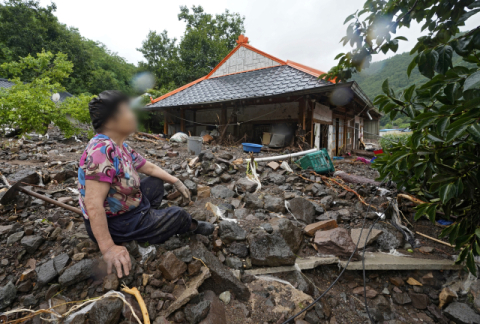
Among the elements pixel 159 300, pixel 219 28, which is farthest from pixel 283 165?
pixel 219 28

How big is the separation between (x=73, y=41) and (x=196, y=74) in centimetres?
1315

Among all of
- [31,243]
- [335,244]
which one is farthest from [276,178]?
[31,243]

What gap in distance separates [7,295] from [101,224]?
2.71ft

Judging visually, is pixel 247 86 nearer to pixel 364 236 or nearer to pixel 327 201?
pixel 327 201

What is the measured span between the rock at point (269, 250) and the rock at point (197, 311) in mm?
716

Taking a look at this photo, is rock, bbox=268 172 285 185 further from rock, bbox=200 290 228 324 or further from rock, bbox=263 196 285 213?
rock, bbox=200 290 228 324

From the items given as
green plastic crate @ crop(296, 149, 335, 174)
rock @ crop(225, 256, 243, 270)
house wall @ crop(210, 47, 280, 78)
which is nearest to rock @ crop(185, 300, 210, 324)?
rock @ crop(225, 256, 243, 270)

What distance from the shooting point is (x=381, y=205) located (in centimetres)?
333

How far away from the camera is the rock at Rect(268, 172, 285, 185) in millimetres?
4125

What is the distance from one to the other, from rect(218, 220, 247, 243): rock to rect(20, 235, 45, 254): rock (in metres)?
1.61

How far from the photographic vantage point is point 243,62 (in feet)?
32.1

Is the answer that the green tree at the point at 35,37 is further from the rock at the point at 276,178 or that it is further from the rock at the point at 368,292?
the rock at the point at 368,292

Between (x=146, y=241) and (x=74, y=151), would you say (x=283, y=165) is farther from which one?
(x=74, y=151)

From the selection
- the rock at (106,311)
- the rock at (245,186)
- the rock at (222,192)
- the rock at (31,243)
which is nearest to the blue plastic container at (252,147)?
the rock at (245,186)
